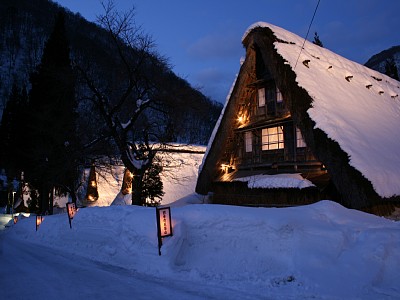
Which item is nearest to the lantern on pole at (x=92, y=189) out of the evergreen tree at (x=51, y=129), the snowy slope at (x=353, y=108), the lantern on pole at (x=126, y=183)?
the evergreen tree at (x=51, y=129)

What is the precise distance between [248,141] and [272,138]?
4.99 ft

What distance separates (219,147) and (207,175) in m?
1.78

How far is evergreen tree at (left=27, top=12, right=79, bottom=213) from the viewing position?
1923cm

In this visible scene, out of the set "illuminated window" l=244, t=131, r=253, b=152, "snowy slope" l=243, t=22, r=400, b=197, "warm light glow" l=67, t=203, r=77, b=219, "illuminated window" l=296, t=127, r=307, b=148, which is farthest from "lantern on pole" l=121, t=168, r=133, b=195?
"snowy slope" l=243, t=22, r=400, b=197

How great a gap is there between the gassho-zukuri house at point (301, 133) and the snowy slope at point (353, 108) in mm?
49

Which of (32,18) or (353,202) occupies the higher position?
(32,18)

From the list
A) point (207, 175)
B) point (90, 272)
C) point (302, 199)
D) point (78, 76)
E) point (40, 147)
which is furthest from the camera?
point (40, 147)

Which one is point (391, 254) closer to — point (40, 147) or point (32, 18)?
point (40, 147)

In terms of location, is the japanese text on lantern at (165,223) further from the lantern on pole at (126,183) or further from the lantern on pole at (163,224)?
the lantern on pole at (126,183)

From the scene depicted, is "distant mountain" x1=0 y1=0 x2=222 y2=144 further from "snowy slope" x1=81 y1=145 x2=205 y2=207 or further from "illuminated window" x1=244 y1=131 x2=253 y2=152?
"illuminated window" x1=244 y1=131 x2=253 y2=152

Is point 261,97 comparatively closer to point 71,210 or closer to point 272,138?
point 272,138

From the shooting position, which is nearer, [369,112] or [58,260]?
[58,260]

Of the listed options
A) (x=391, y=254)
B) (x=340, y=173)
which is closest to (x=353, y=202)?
(x=340, y=173)

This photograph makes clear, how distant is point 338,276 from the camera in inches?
219
